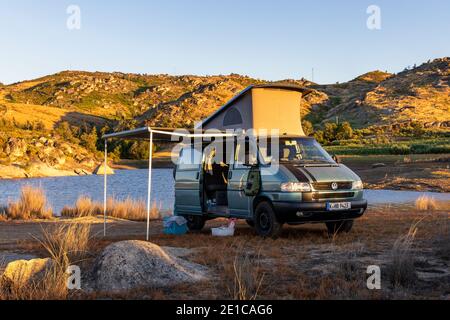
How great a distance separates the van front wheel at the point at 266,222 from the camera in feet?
35.7

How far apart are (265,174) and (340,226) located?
2.13m

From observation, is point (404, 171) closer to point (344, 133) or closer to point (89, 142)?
point (344, 133)

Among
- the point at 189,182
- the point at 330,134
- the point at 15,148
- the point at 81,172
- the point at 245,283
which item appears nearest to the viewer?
the point at 245,283

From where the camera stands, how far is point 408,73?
133m

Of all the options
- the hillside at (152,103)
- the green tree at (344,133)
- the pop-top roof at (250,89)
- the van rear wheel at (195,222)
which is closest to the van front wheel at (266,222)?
the van rear wheel at (195,222)

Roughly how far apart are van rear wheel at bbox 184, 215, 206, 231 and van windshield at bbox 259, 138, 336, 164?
10.5 feet

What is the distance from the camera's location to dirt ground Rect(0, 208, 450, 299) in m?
6.29

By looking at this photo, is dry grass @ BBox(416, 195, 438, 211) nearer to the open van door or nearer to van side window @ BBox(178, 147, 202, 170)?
the open van door

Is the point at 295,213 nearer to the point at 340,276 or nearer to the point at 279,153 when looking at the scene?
the point at 279,153

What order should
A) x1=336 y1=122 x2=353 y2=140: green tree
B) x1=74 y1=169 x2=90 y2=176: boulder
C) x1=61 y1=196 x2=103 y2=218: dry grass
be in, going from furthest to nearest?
1. x1=336 y1=122 x2=353 y2=140: green tree
2. x1=74 y1=169 x2=90 y2=176: boulder
3. x1=61 y1=196 x2=103 y2=218: dry grass

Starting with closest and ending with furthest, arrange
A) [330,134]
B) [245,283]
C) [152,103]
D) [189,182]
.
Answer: [245,283] < [189,182] < [330,134] < [152,103]

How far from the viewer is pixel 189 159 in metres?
13.8

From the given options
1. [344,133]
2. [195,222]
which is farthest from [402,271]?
[344,133]

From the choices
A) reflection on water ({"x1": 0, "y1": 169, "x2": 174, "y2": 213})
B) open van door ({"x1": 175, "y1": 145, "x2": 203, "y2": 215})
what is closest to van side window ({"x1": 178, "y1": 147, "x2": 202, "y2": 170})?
open van door ({"x1": 175, "y1": 145, "x2": 203, "y2": 215})
